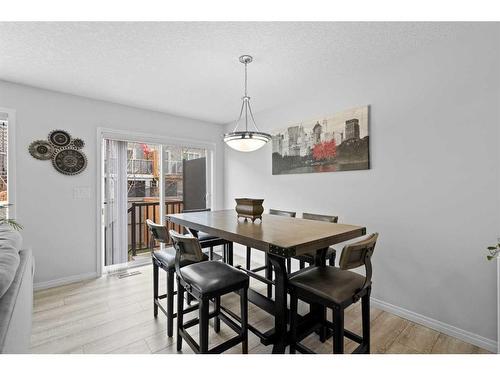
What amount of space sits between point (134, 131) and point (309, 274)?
3.20 m

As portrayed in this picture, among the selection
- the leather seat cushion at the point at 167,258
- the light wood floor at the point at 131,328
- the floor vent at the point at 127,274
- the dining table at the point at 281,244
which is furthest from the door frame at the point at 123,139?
the dining table at the point at 281,244

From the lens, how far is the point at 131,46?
6.69ft

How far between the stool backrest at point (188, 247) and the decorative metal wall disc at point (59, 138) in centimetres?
241

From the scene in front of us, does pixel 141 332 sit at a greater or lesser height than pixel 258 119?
lesser

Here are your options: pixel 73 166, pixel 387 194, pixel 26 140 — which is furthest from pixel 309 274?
pixel 26 140

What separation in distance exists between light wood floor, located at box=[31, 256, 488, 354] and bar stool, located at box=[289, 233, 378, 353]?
426 millimetres

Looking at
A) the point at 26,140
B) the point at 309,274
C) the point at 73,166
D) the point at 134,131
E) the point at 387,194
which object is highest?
the point at 134,131

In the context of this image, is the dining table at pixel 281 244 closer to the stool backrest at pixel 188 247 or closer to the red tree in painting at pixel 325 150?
the stool backrest at pixel 188 247

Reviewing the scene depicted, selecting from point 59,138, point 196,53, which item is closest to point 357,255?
point 196,53

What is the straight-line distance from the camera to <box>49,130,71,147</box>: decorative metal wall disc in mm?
2973

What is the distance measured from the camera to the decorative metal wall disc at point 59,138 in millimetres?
2973

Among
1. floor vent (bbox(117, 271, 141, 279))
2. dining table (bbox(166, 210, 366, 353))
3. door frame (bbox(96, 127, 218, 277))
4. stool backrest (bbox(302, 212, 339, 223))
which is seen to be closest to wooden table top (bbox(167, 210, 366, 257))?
dining table (bbox(166, 210, 366, 353))

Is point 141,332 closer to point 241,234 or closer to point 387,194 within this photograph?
point 241,234
